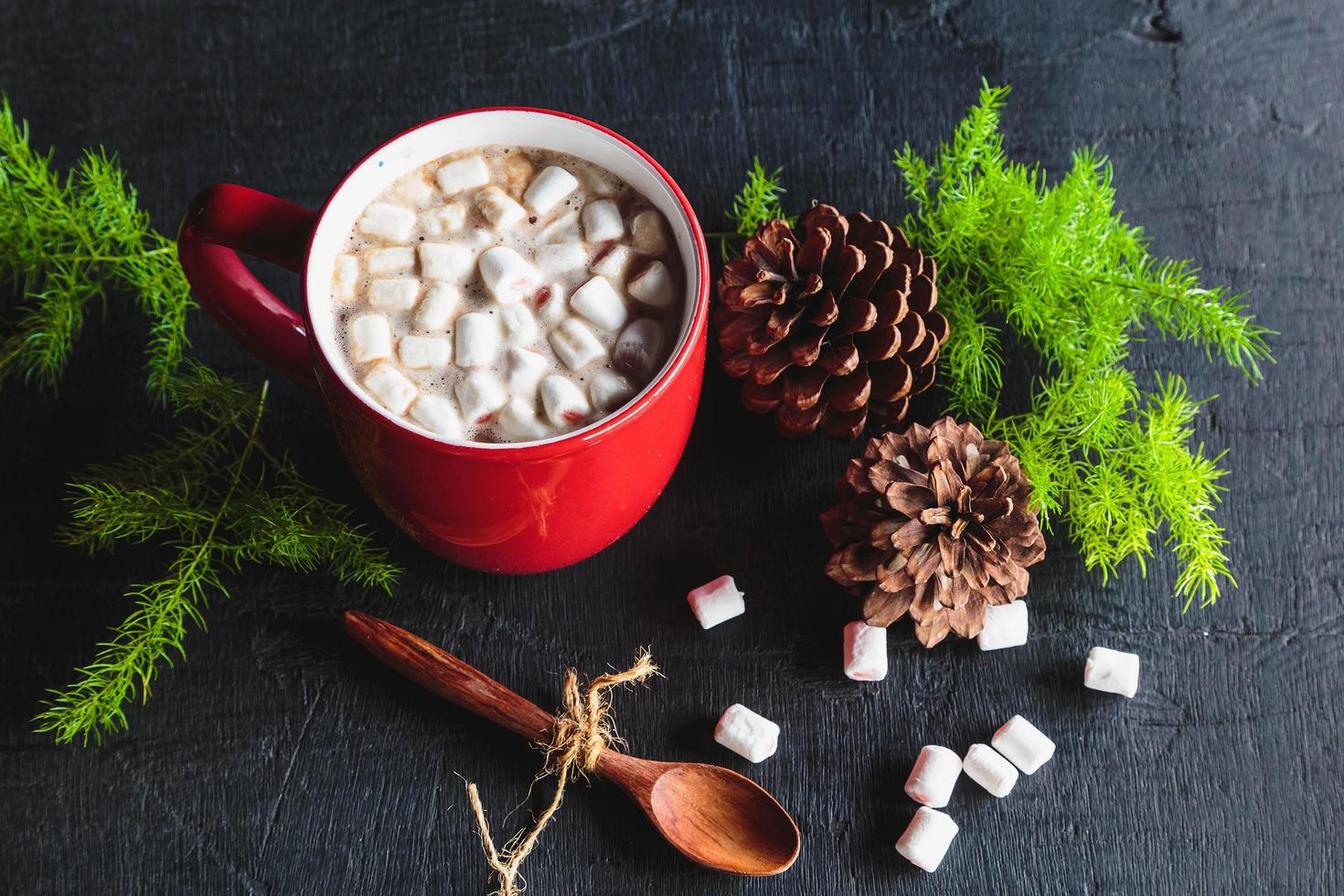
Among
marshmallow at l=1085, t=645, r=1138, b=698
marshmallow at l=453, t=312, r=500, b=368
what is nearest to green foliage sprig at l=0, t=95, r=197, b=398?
marshmallow at l=453, t=312, r=500, b=368

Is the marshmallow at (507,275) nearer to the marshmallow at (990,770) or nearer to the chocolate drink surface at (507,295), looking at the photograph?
the chocolate drink surface at (507,295)

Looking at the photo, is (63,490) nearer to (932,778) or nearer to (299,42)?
(299,42)

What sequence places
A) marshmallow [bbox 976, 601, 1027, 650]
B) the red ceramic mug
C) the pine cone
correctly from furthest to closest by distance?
1. marshmallow [bbox 976, 601, 1027, 650]
2. the pine cone
3. the red ceramic mug

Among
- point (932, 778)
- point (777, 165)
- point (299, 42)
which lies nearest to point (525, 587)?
point (932, 778)

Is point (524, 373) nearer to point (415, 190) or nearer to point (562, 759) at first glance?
point (415, 190)

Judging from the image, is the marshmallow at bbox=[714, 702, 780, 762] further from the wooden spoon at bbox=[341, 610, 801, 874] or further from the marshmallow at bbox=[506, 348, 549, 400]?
the marshmallow at bbox=[506, 348, 549, 400]

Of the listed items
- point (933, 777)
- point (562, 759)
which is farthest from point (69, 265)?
point (933, 777)
